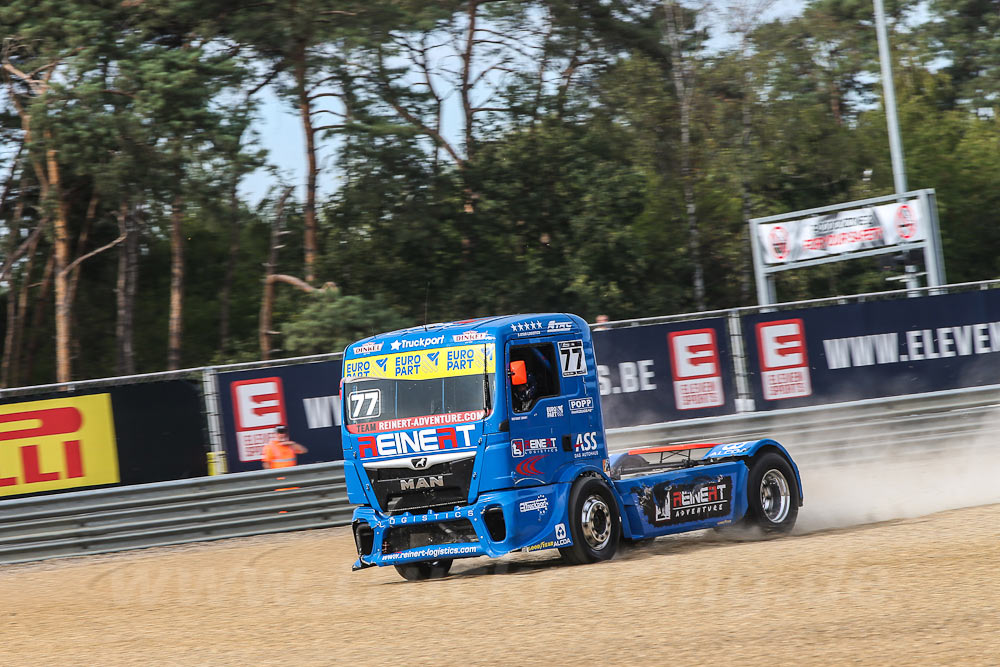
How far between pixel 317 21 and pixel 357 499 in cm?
1917

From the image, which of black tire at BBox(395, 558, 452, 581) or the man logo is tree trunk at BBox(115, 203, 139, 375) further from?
the man logo

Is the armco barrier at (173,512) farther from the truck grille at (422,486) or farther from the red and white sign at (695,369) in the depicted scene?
the red and white sign at (695,369)

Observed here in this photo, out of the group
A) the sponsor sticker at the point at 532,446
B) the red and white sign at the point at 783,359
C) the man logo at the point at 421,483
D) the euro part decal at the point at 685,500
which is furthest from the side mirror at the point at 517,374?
the red and white sign at the point at 783,359

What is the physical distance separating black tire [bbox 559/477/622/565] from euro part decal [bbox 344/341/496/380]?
143 cm

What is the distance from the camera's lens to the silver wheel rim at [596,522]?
36.2 feet

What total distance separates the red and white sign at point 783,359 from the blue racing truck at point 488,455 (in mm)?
5912

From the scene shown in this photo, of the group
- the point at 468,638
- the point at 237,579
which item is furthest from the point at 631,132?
the point at 468,638

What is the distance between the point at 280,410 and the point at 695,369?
5.83 meters

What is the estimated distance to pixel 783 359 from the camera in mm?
17578

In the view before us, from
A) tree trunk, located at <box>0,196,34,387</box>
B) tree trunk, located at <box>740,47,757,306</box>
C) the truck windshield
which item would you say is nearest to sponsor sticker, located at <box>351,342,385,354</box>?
the truck windshield

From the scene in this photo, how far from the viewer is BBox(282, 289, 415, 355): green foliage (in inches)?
1033

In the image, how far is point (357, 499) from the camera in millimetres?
11422

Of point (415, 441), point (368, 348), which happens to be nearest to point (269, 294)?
point (368, 348)

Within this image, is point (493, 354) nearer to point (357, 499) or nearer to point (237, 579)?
point (357, 499)
